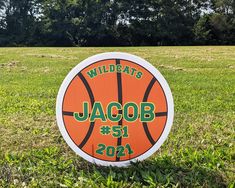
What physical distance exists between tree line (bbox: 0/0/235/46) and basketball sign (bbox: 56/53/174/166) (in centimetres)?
3636

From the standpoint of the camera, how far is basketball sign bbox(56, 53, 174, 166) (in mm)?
2998

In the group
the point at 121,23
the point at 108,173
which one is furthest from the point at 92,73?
the point at 121,23

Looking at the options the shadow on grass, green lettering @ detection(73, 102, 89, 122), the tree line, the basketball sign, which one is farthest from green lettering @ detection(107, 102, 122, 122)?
the tree line

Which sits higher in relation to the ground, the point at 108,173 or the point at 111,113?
the point at 111,113

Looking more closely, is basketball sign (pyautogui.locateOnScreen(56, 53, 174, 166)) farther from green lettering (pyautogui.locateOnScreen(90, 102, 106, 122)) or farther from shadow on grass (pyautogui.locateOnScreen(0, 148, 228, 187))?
shadow on grass (pyautogui.locateOnScreen(0, 148, 228, 187))

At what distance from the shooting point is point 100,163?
121 inches

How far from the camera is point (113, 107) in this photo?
3010mm

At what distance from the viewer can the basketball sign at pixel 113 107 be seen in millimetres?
2998

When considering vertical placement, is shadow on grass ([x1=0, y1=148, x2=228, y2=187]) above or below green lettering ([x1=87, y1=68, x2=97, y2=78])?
below

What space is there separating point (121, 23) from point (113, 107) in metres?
39.5

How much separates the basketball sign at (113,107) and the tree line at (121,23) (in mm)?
36362

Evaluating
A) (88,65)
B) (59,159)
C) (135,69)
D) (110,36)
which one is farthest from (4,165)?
(110,36)

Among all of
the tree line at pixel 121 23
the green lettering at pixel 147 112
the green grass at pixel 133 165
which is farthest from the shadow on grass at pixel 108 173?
the tree line at pixel 121 23

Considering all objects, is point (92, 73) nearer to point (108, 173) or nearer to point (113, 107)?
point (113, 107)
